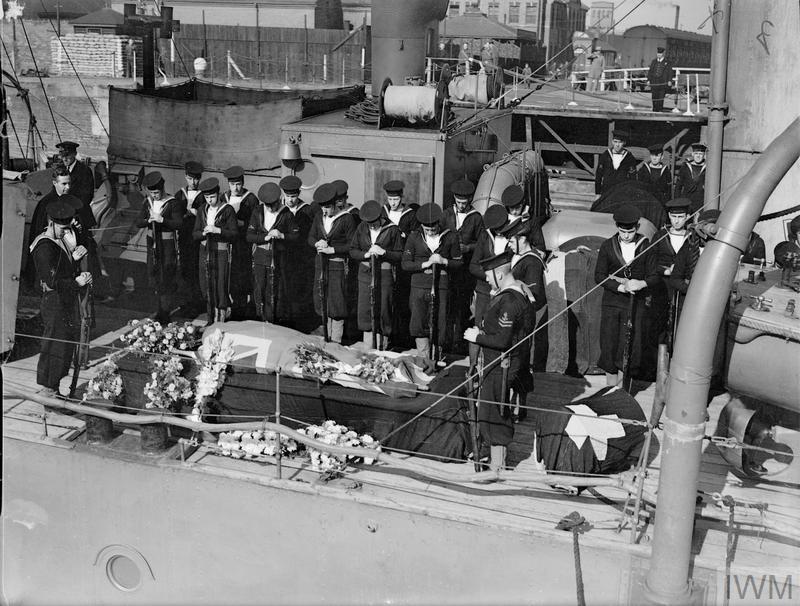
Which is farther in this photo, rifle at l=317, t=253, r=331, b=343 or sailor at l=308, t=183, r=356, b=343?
rifle at l=317, t=253, r=331, b=343

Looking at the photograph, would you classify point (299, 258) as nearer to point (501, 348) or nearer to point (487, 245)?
point (487, 245)

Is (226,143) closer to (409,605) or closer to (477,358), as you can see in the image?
(477,358)

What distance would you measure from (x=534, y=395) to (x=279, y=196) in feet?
10.2

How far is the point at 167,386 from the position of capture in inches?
268

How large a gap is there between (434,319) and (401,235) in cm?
83

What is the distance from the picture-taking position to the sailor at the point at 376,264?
8109 mm

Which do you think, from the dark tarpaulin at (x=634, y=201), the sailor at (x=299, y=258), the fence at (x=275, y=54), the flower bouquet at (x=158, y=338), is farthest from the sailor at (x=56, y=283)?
the fence at (x=275, y=54)

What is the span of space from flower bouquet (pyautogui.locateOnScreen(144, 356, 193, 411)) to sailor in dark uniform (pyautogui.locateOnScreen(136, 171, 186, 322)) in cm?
246

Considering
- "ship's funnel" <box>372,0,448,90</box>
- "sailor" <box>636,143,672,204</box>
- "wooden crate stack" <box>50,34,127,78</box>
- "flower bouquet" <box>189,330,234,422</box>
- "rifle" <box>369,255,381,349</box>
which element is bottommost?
"flower bouquet" <box>189,330,234,422</box>

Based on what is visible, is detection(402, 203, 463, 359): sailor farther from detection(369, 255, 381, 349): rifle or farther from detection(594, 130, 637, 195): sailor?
detection(594, 130, 637, 195): sailor

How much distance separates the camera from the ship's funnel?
1118 centimetres

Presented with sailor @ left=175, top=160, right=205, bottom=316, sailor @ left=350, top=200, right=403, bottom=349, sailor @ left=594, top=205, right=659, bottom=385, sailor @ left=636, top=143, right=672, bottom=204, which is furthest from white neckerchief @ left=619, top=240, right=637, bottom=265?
sailor @ left=636, top=143, right=672, bottom=204

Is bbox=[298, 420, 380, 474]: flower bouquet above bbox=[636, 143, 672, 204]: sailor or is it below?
below

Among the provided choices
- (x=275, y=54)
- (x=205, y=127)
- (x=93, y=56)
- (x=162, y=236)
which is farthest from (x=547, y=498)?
(x=275, y=54)
